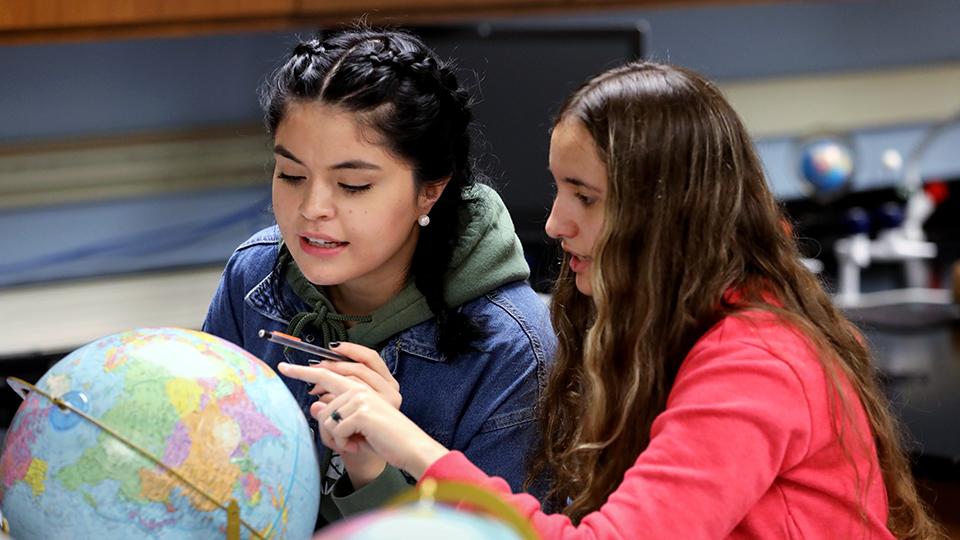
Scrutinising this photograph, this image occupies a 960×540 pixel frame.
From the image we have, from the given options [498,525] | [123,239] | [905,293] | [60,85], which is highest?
[498,525]

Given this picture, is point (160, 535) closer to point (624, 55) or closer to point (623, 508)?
point (623, 508)

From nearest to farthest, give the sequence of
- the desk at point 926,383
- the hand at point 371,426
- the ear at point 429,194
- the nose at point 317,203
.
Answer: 1. the hand at point 371,426
2. the nose at point 317,203
3. the ear at point 429,194
4. the desk at point 926,383

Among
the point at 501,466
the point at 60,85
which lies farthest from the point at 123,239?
the point at 501,466

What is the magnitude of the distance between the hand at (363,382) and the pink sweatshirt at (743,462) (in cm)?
19

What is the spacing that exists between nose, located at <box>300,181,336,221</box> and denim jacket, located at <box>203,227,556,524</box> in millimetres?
239

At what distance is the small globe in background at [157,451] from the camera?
1.41 metres

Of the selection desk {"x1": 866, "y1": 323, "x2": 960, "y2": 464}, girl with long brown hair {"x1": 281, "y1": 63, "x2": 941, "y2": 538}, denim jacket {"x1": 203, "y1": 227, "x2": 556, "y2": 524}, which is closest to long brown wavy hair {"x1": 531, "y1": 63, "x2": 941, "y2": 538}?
girl with long brown hair {"x1": 281, "y1": 63, "x2": 941, "y2": 538}

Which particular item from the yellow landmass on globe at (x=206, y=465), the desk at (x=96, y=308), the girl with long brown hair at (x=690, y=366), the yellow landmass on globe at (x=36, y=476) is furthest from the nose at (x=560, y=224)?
the desk at (x=96, y=308)

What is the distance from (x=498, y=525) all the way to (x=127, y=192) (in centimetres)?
256

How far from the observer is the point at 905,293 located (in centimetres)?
382

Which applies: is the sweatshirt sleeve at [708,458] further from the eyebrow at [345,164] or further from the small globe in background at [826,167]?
the small globe in background at [826,167]

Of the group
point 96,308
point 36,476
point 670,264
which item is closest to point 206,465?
point 36,476

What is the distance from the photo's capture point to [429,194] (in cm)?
192

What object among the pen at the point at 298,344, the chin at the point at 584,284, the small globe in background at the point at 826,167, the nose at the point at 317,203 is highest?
the nose at the point at 317,203
